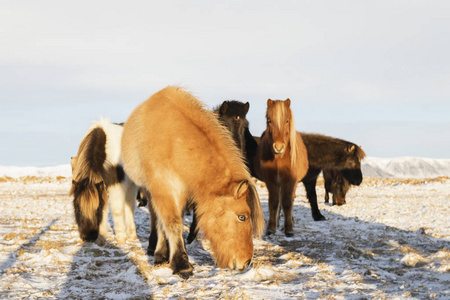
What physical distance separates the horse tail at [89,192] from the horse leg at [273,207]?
128 inches

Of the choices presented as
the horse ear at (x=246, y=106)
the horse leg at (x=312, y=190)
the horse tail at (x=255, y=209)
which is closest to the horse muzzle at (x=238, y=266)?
the horse tail at (x=255, y=209)

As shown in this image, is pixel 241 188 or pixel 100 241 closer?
pixel 241 188

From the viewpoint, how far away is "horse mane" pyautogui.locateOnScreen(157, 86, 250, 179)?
465cm

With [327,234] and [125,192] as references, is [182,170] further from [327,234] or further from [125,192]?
[327,234]

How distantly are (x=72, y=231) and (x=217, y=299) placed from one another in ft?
15.6

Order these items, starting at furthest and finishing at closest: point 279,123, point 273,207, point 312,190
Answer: point 312,190, point 273,207, point 279,123

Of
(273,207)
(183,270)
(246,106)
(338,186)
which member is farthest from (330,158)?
(183,270)

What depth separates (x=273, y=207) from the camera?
301 inches

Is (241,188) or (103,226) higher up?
(241,188)

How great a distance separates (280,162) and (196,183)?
3.33 meters

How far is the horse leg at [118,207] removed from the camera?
6418 millimetres

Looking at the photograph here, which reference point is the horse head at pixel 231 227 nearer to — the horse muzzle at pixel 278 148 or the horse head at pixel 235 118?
the horse muzzle at pixel 278 148

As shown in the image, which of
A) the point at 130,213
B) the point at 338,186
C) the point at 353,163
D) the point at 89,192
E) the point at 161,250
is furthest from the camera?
the point at 338,186

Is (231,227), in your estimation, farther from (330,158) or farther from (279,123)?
(330,158)
